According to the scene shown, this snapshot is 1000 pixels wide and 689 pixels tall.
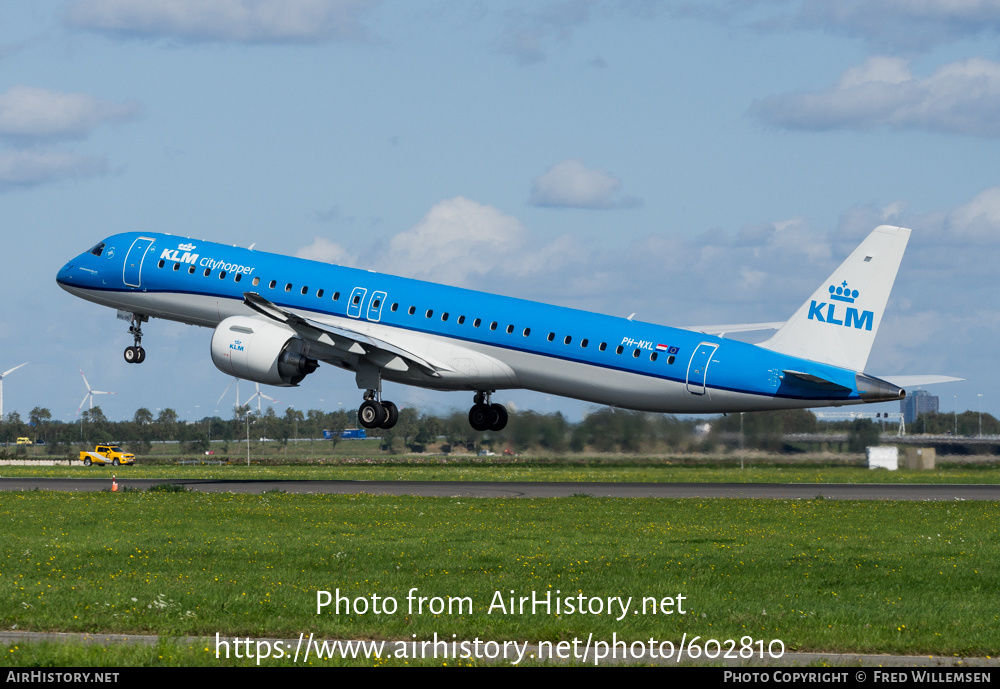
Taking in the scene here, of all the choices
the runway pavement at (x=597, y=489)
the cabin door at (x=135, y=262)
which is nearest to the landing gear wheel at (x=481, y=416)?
the runway pavement at (x=597, y=489)

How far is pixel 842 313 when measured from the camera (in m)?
45.3

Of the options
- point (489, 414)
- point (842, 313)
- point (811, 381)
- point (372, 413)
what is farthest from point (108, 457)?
point (842, 313)

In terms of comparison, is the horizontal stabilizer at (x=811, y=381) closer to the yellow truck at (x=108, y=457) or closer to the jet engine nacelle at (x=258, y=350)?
the jet engine nacelle at (x=258, y=350)

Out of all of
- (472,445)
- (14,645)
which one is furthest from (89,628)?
(472,445)

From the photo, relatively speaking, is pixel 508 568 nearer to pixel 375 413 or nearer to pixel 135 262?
pixel 375 413

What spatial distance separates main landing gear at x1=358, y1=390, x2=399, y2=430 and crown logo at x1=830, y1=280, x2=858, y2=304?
18484 mm

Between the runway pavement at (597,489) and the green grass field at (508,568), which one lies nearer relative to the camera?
the green grass field at (508,568)

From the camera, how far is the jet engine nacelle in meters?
50.5

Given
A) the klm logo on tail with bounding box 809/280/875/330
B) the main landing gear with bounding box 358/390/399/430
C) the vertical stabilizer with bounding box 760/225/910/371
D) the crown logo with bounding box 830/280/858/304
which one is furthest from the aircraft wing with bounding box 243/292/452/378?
the crown logo with bounding box 830/280/858/304

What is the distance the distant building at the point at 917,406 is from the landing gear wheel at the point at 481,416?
24303 mm

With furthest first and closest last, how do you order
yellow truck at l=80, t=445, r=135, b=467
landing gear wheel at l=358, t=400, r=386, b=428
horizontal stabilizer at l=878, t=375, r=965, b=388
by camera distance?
yellow truck at l=80, t=445, r=135, b=467 < landing gear wheel at l=358, t=400, r=386, b=428 < horizontal stabilizer at l=878, t=375, r=965, b=388

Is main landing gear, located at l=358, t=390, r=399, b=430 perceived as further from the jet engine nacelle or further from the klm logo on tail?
the klm logo on tail

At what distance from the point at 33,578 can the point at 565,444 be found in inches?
1651

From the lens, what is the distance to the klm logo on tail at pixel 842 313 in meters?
45.1
